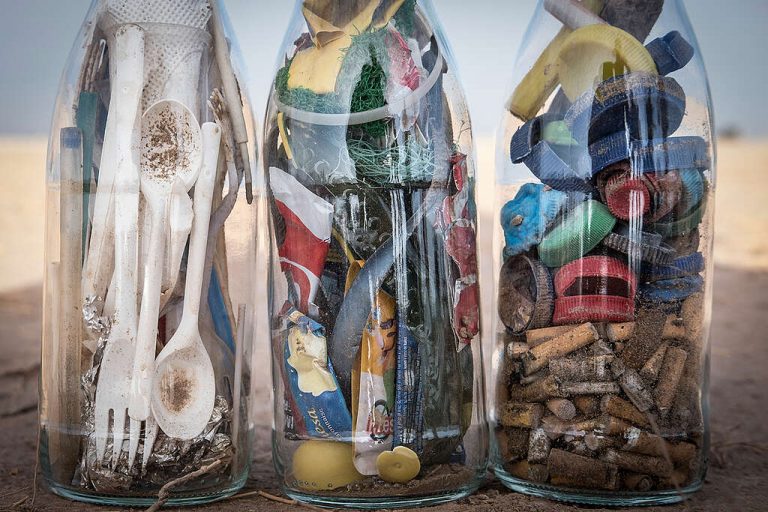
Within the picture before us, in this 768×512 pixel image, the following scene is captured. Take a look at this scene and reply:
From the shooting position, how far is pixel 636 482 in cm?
129

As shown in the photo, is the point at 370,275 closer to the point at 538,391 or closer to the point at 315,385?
the point at 315,385

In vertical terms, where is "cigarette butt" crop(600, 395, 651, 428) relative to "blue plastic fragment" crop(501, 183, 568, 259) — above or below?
below

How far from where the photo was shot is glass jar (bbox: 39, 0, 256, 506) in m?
1.25

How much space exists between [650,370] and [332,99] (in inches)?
24.9

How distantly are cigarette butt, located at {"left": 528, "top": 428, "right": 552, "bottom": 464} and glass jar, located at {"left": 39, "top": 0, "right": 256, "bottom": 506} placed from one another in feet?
1.53

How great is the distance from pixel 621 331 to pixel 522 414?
21 centimetres

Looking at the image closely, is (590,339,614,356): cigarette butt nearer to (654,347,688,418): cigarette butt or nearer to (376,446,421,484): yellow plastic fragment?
(654,347,688,418): cigarette butt

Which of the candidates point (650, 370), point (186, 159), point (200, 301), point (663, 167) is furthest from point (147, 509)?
point (663, 167)

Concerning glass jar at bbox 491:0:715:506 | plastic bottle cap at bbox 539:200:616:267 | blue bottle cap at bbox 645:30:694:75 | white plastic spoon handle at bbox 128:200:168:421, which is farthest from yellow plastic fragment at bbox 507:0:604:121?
white plastic spoon handle at bbox 128:200:168:421

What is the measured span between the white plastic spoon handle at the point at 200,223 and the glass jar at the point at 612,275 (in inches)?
19.9

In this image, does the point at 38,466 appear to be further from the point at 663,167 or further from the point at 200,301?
the point at 663,167

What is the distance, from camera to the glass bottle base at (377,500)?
126 cm

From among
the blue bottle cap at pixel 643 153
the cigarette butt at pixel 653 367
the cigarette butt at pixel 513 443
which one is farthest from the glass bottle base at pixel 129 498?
the blue bottle cap at pixel 643 153

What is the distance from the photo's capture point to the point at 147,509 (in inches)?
49.6
